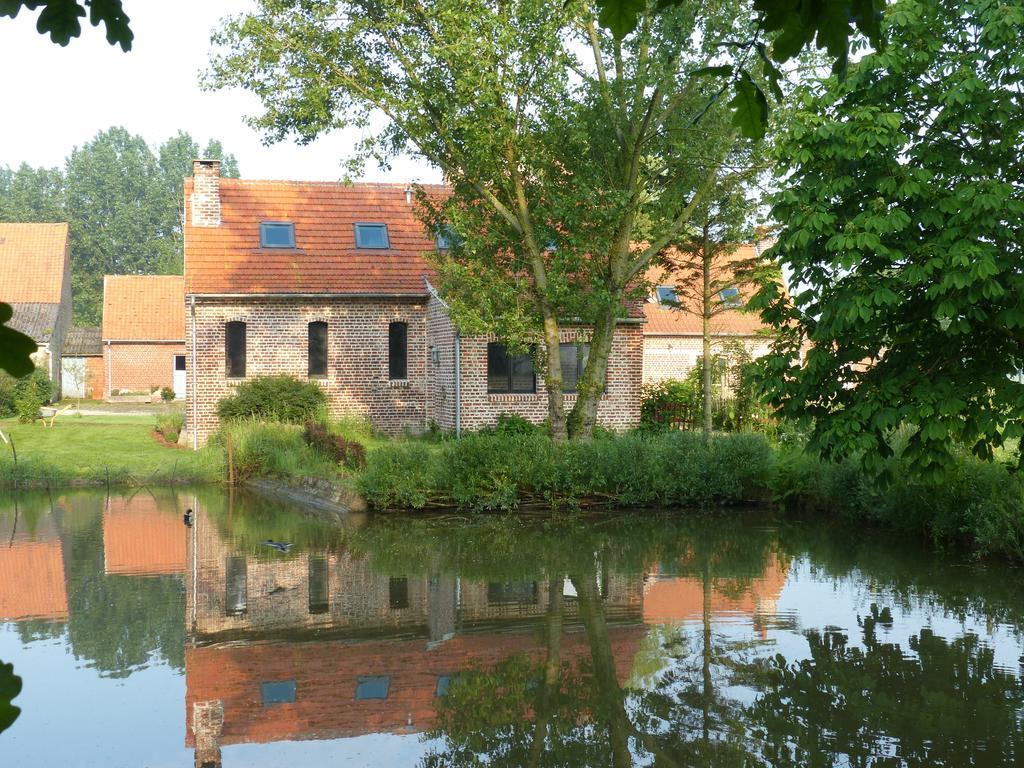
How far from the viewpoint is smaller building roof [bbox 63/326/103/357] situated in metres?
44.4

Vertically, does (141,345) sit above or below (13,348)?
above

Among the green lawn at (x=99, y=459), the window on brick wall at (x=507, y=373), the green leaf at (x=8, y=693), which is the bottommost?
the green lawn at (x=99, y=459)

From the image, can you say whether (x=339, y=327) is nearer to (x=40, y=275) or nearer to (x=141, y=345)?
(x=141, y=345)

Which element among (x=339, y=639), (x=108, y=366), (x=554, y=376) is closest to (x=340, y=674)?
(x=339, y=639)

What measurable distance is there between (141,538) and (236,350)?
33.0 feet

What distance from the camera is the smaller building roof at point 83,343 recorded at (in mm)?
44375

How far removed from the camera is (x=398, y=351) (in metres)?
25.1

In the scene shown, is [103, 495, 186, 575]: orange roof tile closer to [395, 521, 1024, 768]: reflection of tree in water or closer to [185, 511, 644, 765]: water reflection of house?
[185, 511, 644, 765]: water reflection of house

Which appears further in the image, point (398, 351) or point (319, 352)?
point (398, 351)

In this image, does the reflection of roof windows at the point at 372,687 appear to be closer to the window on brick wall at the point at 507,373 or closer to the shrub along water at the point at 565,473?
the shrub along water at the point at 565,473

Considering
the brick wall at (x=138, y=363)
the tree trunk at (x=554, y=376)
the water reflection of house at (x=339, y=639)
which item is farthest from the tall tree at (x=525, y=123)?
the brick wall at (x=138, y=363)

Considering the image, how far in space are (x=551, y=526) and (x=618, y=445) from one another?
7.24ft

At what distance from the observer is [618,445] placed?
16.8 meters

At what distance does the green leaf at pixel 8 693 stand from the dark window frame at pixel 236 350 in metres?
22.9
